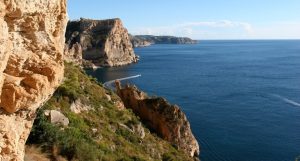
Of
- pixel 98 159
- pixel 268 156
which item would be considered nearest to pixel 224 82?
pixel 268 156

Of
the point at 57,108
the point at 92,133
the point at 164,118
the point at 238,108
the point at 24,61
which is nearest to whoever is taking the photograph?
the point at 24,61

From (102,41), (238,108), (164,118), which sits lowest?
(238,108)

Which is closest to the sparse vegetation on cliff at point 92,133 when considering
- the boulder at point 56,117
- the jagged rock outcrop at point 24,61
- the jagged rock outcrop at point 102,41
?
the boulder at point 56,117

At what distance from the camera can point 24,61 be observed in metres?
9.01

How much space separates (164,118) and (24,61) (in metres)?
26.4

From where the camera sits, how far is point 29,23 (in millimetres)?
8812

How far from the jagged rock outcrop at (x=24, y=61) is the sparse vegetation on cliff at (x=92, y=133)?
782cm

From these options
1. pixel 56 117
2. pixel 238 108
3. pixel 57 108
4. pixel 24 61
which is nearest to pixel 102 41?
pixel 238 108

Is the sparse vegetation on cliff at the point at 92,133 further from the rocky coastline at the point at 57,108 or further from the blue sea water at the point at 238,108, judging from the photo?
the blue sea water at the point at 238,108

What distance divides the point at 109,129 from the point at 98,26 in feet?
437

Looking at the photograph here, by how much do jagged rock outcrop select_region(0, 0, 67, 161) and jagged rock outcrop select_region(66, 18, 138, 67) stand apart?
12479cm

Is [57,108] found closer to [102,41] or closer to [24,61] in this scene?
[24,61]

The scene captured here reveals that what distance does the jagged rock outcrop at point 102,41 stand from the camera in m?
141

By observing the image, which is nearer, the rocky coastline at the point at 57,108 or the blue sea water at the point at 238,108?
the rocky coastline at the point at 57,108
